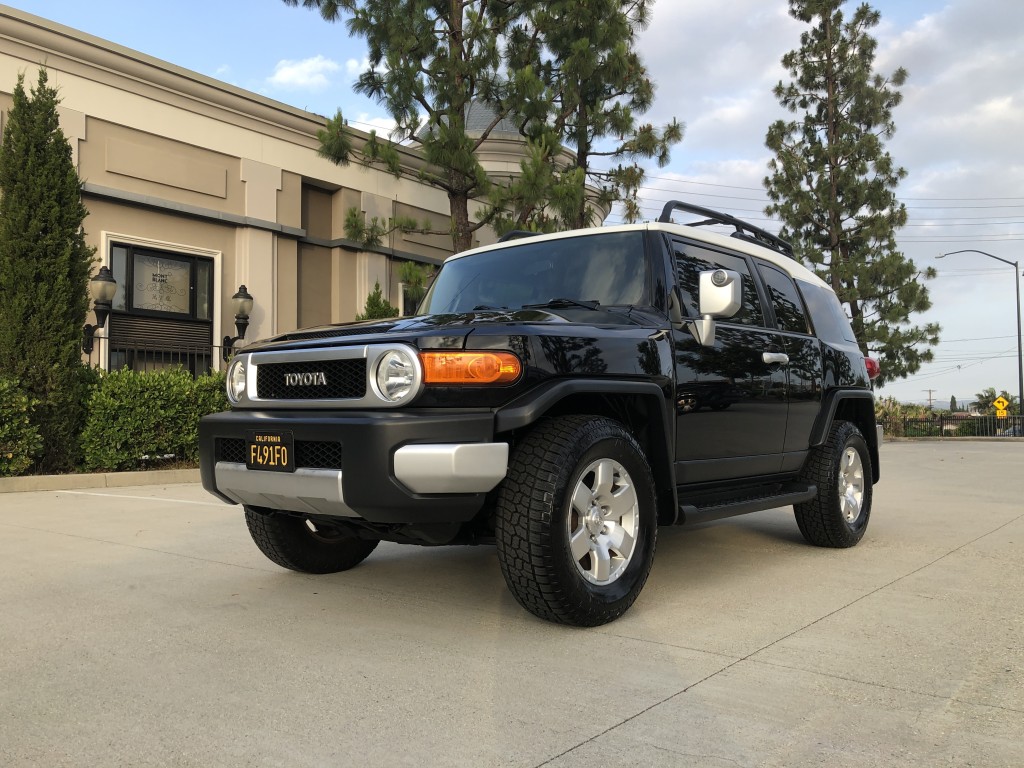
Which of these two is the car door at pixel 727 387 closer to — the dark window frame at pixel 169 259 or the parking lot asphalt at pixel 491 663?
the parking lot asphalt at pixel 491 663

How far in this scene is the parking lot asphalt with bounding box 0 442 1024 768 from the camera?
234 centimetres

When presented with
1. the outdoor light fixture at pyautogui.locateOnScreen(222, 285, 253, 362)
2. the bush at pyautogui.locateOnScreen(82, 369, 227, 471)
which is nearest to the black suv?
the bush at pyautogui.locateOnScreen(82, 369, 227, 471)

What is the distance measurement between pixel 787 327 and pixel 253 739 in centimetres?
403

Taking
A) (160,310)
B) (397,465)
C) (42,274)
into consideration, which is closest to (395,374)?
(397,465)

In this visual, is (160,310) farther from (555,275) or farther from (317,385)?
(317,385)

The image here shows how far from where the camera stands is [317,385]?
361 centimetres

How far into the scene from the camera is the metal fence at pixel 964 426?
34.4 metres

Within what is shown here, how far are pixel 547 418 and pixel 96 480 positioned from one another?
797cm

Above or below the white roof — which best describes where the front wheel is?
below

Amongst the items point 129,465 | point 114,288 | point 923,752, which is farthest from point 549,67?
point 923,752

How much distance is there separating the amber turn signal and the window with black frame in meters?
11.7

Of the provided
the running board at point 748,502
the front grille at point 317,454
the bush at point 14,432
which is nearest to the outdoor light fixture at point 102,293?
the bush at point 14,432

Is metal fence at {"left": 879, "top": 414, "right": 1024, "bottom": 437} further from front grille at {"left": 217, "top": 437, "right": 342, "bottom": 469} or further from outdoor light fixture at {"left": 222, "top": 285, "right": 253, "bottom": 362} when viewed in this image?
front grille at {"left": 217, "top": 437, "right": 342, "bottom": 469}

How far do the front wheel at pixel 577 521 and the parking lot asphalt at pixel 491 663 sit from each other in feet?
0.57
